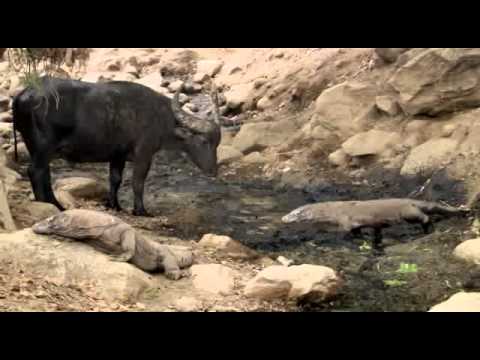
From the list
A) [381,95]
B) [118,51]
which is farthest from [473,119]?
[118,51]

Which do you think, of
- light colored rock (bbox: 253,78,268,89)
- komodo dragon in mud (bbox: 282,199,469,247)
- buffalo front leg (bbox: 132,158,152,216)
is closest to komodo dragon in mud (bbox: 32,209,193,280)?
komodo dragon in mud (bbox: 282,199,469,247)

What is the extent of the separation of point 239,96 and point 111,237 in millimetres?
Answer: 14594

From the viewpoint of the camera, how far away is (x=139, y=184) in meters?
11.2

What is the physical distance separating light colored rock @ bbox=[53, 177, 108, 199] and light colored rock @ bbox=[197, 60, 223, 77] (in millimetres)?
13362

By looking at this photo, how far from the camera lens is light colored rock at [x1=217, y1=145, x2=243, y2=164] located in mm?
16500

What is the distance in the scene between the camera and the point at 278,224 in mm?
10953

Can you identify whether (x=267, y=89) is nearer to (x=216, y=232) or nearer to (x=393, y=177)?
(x=393, y=177)

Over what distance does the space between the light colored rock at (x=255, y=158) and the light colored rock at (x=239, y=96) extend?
192 inches

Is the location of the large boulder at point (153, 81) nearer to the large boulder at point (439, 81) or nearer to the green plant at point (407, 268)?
the large boulder at point (439, 81)

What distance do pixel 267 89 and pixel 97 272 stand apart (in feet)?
49.3

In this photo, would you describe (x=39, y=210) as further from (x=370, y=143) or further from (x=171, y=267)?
(x=370, y=143)

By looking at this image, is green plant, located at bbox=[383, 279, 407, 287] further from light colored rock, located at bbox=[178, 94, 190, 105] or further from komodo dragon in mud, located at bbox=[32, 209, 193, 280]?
light colored rock, located at bbox=[178, 94, 190, 105]

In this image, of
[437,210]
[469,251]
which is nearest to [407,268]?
[469,251]

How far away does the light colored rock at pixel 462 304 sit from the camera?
236 inches
